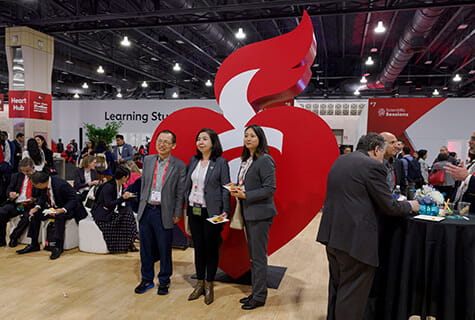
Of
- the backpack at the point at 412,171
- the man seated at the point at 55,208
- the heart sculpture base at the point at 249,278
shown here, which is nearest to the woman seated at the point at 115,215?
the man seated at the point at 55,208

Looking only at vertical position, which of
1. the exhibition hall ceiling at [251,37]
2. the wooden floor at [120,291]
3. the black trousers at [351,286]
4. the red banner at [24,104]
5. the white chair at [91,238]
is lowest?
the wooden floor at [120,291]

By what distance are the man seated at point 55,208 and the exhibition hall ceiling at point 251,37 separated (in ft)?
14.4

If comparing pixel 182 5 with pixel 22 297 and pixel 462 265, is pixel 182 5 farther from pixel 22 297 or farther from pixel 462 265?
pixel 462 265

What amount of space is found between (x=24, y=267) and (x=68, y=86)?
53.4ft

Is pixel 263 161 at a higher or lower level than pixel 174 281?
higher

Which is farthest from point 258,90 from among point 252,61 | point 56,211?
point 56,211

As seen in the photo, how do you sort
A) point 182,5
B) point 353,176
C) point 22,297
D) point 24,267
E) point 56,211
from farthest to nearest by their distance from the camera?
point 182,5 → point 56,211 → point 24,267 → point 22,297 → point 353,176

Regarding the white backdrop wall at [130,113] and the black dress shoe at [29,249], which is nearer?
the black dress shoe at [29,249]

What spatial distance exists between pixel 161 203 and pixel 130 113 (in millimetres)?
12918

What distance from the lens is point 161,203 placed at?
10.1ft

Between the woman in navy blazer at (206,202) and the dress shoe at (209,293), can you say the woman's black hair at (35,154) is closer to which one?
the woman in navy blazer at (206,202)

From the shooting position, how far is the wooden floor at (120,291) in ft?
9.35

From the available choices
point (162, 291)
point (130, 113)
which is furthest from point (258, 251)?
point (130, 113)

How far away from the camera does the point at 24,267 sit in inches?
150
